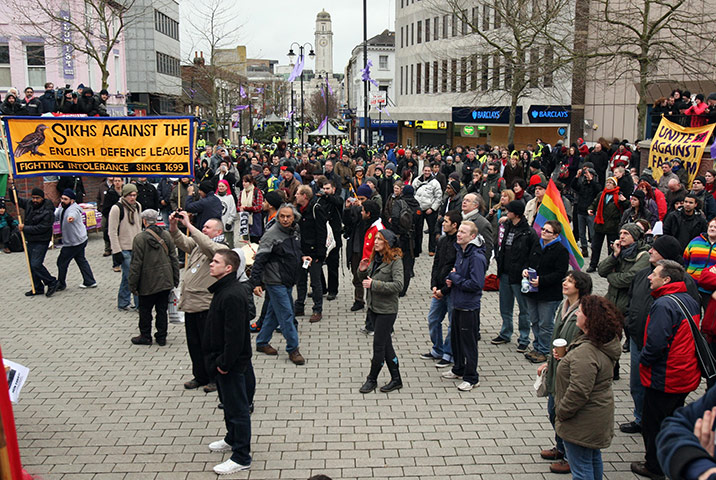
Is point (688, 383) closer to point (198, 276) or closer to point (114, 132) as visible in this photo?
point (198, 276)

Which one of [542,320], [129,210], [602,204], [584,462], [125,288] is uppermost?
[129,210]

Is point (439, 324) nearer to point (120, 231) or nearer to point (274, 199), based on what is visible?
point (274, 199)

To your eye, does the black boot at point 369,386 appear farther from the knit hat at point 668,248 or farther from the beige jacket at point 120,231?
the beige jacket at point 120,231

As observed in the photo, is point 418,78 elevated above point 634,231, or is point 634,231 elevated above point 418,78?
point 418,78

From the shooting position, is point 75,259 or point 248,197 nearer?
point 75,259

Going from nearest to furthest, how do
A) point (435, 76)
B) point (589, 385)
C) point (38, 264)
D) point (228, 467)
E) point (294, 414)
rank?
point (589, 385), point (228, 467), point (294, 414), point (38, 264), point (435, 76)

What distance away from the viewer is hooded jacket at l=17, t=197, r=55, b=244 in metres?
11.6

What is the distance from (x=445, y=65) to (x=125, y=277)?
41.7 m

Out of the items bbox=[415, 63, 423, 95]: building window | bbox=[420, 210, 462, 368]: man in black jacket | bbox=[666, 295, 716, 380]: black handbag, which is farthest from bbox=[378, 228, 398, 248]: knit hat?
bbox=[415, 63, 423, 95]: building window

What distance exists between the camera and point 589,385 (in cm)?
498

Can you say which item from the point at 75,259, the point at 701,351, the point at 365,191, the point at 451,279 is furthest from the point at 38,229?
the point at 701,351

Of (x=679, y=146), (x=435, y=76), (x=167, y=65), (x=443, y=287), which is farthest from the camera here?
(x=435, y=76)

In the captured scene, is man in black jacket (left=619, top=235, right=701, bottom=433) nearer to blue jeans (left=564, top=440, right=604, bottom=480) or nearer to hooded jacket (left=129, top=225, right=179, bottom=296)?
blue jeans (left=564, top=440, right=604, bottom=480)

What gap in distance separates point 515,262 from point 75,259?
25.4 feet
